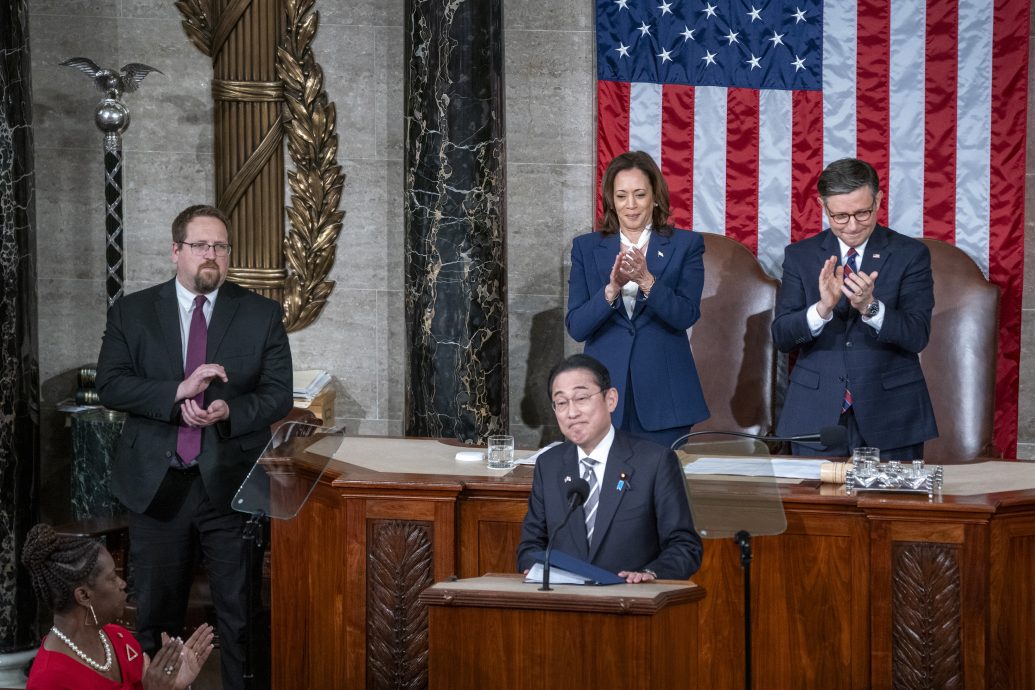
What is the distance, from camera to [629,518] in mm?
3932

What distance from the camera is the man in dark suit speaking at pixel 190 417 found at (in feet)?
16.0

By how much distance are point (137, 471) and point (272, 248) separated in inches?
117

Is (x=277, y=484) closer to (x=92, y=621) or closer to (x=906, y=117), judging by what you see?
(x=92, y=621)

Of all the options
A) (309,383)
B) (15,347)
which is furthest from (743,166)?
(15,347)

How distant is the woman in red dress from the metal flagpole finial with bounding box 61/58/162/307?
151 inches

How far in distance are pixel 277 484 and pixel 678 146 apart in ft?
12.2

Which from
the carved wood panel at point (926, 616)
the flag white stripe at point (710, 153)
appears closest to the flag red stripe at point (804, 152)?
the flag white stripe at point (710, 153)

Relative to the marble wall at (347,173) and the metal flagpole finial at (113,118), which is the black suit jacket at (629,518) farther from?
the metal flagpole finial at (113,118)

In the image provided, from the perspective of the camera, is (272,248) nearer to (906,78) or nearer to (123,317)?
(123,317)

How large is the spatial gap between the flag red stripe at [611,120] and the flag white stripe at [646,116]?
0.04m

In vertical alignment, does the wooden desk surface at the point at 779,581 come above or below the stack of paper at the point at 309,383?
below

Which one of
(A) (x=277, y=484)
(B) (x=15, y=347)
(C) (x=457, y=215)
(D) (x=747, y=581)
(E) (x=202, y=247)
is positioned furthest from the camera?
(C) (x=457, y=215)

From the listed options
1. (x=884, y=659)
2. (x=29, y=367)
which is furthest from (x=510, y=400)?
(x=884, y=659)

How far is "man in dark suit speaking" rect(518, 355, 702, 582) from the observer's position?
154 inches
